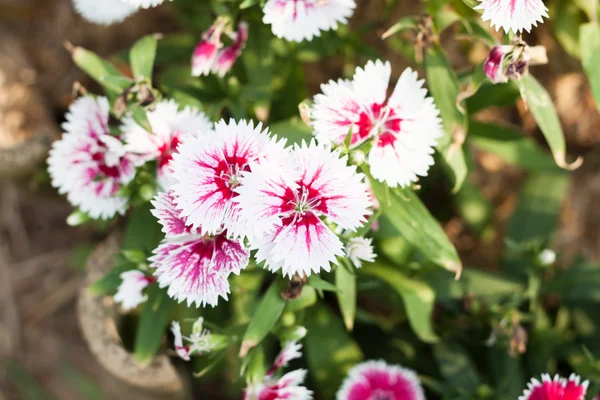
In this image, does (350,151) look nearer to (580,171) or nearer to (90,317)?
(90,317)

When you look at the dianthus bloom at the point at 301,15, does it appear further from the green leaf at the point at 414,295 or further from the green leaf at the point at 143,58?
the green leaf at the point at 414,295

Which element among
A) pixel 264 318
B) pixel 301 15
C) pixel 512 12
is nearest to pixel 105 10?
pixel 301 15

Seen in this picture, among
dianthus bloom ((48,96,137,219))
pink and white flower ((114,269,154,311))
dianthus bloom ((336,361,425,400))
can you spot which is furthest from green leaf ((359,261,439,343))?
dianthus bloom ((48,96,137,219))

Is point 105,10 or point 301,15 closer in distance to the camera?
point 301,15

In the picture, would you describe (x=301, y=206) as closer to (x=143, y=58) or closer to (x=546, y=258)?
(x=143, y=58)

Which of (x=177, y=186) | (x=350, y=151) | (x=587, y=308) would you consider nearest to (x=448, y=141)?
(x=350, y=151)

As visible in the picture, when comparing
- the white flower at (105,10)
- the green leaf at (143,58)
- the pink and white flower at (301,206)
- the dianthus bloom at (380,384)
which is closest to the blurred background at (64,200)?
the white flower at (105,10)
